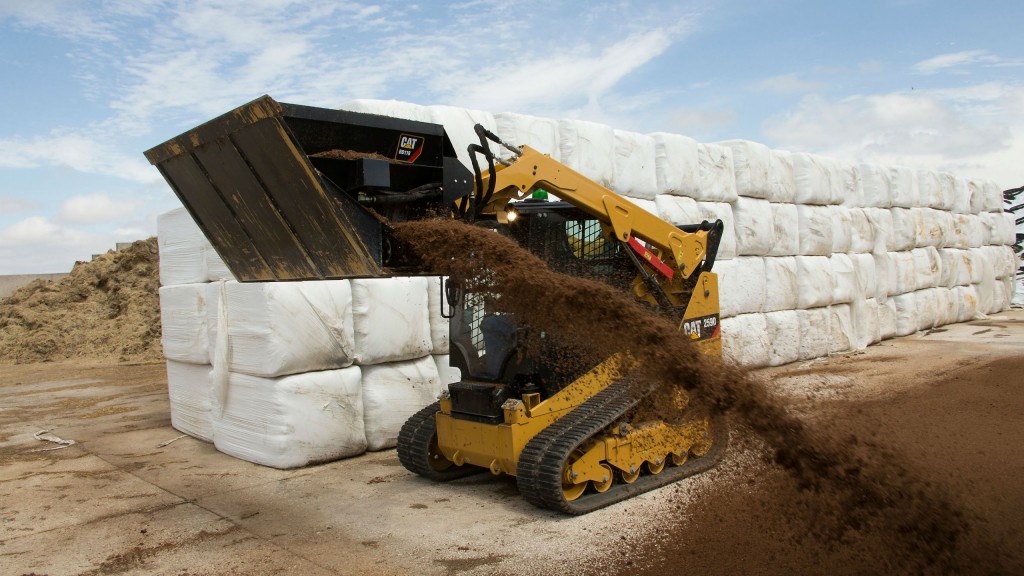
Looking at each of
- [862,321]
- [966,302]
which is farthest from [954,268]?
[862,321]

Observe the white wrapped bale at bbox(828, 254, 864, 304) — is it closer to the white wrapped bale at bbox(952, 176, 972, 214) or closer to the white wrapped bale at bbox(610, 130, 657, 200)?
the white wrapped bale at bbox(610, 130, 657, 200)

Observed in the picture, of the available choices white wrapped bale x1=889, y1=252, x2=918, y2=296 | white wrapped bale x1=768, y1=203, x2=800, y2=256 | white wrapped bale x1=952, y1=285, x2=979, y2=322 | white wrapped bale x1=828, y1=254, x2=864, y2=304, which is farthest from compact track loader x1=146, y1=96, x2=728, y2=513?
white wrapped bale x1=952, y1=285, x2=979, y2=322

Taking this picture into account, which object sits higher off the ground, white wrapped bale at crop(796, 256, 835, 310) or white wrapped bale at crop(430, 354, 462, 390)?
white wrapped bale at crop(796, 256, 835, 310)

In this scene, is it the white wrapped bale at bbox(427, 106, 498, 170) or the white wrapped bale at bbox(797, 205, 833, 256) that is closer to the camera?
the white wrapped bale at bbox(427, 106, 498, 170)

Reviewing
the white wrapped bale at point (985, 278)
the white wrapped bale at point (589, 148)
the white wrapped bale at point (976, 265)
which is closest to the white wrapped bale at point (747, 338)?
the white wrapped bale at point (589, 148)

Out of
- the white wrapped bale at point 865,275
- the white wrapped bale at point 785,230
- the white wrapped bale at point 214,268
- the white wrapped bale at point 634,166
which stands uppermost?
the white wrapped bale at point 634,166

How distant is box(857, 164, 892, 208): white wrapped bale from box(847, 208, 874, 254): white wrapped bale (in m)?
0.46

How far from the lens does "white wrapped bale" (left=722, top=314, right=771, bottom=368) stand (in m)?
10.4

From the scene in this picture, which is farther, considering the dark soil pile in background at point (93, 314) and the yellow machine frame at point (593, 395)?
the dark soil pile in background at point (93, 314)

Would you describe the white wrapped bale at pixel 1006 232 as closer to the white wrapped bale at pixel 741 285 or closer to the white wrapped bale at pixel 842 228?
the white wrapped bale at pixel 842 228

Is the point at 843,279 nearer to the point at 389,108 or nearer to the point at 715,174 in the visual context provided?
the point at 715,174

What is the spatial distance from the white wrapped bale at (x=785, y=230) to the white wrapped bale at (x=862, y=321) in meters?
1.77

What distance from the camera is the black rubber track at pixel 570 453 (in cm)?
466

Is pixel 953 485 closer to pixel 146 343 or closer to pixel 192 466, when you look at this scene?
pixel 192 466
